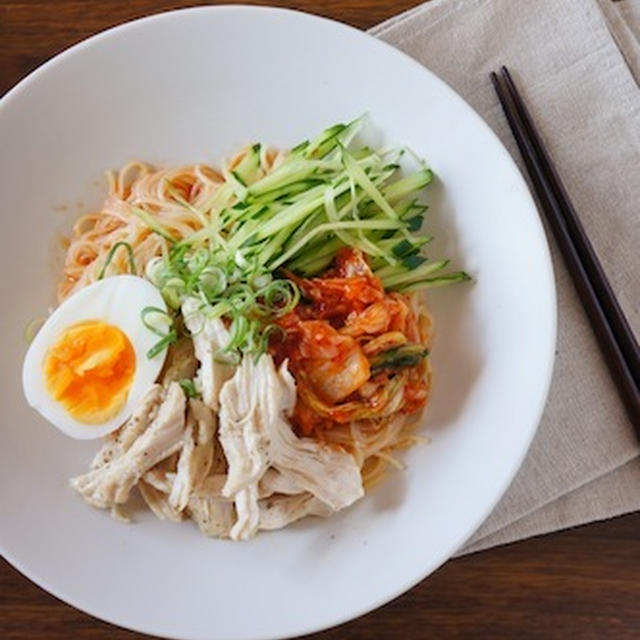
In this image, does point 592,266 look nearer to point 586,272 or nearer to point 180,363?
point 586,272

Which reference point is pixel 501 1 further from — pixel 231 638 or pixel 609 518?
pixel 231 638

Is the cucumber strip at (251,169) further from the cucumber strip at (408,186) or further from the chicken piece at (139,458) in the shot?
the chicken piece at (139,458)

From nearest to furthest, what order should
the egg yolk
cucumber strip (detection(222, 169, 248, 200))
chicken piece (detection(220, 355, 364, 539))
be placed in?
1. chicken piece (detection(220, 355, 364, 539))
2. the egg yolk
3. cucumber strip (detection(222, 169, 248, 200))

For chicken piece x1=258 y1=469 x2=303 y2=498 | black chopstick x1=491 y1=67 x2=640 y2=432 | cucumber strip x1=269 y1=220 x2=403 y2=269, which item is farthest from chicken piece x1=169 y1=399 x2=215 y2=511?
black chopstick x1=491 y1=67 x2=640 y2=432

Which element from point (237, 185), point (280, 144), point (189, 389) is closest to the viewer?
point (189, 389)

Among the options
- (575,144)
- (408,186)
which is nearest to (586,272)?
(575,144)

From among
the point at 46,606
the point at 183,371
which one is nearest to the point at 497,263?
the point at 183,371

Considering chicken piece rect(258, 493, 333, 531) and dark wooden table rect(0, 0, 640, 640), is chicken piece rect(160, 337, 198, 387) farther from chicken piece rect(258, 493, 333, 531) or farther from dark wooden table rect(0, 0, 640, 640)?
dark wooden table rect(0, 0, 640, 640)
